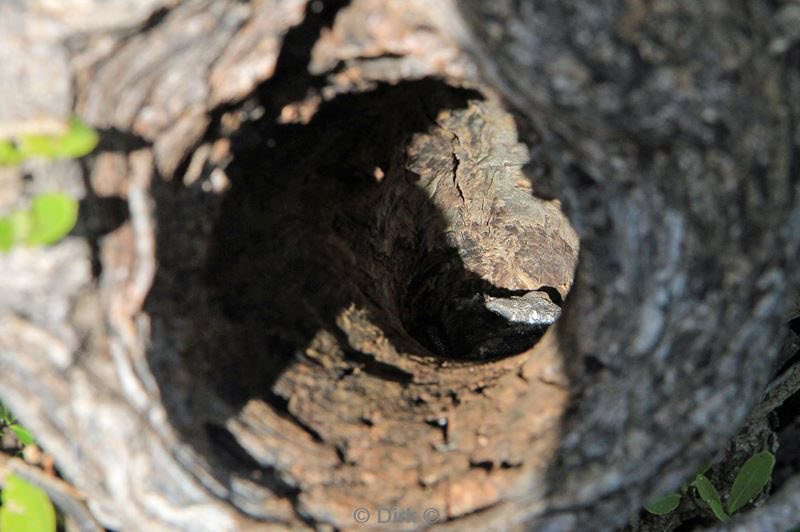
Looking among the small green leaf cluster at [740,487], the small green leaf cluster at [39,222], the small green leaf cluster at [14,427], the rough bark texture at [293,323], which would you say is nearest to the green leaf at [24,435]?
the small green leaf cluster at [14,427]

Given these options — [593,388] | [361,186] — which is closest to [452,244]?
[361,186]

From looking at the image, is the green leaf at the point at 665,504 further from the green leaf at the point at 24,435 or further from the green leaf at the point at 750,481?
the green leaf at the point at 24,435

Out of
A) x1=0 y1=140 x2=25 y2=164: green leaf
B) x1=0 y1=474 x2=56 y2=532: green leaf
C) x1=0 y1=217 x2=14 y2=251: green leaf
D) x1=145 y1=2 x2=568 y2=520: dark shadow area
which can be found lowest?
x1=0 y1=474 x2=56 y2=532: green leaf

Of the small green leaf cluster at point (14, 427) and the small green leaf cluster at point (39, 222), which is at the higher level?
the small green leaf cluster at point (14, 427)

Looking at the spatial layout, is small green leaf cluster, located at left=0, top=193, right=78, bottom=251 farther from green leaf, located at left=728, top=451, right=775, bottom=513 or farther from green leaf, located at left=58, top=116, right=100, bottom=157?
green leaf, located at left=728, top=451, right=775, bottom=513

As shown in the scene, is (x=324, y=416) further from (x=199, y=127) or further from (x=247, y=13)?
(x=247, y=13)

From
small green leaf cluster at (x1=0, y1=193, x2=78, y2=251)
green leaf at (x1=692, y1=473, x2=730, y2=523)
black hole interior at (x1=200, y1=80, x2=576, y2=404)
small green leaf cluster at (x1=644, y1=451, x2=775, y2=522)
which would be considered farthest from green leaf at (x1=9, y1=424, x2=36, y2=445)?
green leaf at (x1=692, y1=473, x2=730, y2=523)

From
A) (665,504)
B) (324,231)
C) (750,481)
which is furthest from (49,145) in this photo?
(750,481)
